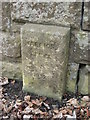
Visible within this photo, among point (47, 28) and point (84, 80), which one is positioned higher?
point (47, 28)

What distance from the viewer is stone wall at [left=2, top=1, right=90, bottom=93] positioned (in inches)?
80.6

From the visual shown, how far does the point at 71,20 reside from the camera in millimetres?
2062

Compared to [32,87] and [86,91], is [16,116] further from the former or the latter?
[86,91]

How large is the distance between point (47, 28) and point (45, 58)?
0.25 m

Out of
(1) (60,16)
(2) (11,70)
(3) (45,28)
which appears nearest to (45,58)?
(3) (45,28)

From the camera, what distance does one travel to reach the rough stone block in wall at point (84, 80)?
2.25 metres

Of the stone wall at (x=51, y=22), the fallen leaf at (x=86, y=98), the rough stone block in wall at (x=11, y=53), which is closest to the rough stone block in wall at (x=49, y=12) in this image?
the stone wall at (x=51, y=22)

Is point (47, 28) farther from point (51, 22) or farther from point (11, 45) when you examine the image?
point (11, 45)

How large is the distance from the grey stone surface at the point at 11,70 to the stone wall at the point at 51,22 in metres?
0.10

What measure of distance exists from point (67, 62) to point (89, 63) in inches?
7.6

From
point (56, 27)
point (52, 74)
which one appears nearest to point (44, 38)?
point (56, 27)

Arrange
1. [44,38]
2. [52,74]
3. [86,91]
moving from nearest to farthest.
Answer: [44,38], [52,74], [86,91]

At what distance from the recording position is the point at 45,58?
2135mm

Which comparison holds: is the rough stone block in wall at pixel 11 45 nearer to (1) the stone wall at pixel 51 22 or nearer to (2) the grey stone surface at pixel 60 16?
(1) the stone wall at pixel 51 22
